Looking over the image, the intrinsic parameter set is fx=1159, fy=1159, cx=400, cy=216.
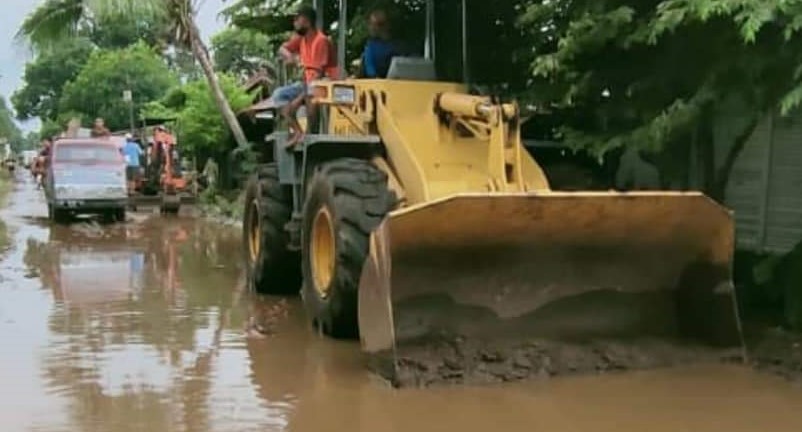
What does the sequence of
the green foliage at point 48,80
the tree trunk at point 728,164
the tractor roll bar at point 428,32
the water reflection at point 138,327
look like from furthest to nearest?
the green foliage at point 48,80 → the tractor roll bar at point 428,32 → the tree trunk at point 728,164 → the water reflection at point 138,327

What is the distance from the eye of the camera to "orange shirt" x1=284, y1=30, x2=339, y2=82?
1041cm

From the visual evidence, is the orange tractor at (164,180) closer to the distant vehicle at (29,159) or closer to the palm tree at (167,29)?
the palm tree at (167,29)

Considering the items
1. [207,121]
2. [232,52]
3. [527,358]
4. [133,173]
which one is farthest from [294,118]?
[232,52]

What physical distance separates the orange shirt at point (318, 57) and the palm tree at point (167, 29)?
14.5 metres

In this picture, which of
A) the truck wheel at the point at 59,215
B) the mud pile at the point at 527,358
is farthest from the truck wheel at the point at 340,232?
the truck wheel at the point at 59,215

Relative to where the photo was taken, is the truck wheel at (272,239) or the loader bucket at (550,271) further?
the truck wheel at (272,239)

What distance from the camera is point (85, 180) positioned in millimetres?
23688

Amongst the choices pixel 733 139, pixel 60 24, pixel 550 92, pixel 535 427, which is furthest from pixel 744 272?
pixel 60 24

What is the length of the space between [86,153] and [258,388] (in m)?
18.0

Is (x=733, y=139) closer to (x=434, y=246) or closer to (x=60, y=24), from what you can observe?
(x=434, y=246)

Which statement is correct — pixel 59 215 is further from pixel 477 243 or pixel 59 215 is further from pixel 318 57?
pixel 477 243

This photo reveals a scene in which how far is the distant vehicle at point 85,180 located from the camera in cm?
2352

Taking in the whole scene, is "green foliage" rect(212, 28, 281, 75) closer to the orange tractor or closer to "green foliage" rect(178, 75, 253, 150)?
the orange tractor

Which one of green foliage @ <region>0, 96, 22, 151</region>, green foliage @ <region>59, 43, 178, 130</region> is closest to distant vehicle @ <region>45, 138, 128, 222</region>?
green foliage @ <region>59, 43, 178, 130</region>
